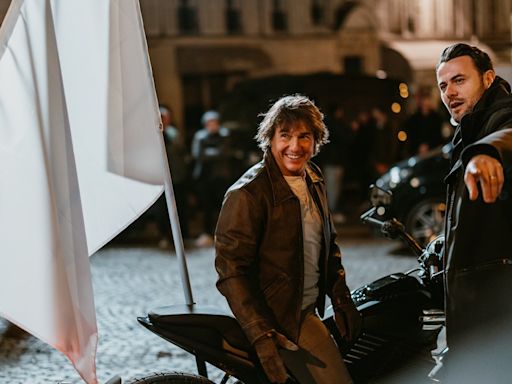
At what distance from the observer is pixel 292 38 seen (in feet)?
87.0

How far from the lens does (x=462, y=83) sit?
3.51 meters

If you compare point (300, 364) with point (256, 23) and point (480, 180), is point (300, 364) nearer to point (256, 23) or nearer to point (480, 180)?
point (480, 180)

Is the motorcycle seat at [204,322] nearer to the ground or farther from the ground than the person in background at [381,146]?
farther from the ground

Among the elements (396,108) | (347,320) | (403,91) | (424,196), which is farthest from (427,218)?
(347,320)

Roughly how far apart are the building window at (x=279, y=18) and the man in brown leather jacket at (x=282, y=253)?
76.7 ft

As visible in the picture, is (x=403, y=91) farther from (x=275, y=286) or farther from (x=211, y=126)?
(x=275, y=286)

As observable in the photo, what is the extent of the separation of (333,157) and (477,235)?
11.0 metres

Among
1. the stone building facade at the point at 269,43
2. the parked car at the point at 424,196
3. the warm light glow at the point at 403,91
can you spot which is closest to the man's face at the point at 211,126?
the parked car at the point at 424,196

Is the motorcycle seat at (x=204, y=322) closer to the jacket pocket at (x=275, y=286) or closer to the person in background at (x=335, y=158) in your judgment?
the jacket pocket at (x=275, y=286)

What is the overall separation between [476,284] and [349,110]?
1354cm

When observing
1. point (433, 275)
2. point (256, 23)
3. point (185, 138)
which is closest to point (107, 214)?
point (433, 275)

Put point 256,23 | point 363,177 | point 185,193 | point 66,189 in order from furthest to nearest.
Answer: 1. point 256,23
2. point 363,177
3. point 185,193
4. point 66,189

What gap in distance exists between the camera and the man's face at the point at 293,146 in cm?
363

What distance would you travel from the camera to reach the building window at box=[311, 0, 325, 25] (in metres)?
26.7
